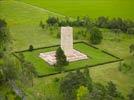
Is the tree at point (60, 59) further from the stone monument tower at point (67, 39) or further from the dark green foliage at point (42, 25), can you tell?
the dark green foliage at point (42, 25)

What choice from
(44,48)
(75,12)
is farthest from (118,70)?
(75,12)

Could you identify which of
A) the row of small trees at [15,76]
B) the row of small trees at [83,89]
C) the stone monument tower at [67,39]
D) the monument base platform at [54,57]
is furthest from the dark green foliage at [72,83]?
the stone monument tower at [67,39]

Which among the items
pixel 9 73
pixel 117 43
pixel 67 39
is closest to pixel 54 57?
pixel 67 39

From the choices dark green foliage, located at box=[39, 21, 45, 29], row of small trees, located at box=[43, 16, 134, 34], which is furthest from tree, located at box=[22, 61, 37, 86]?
dark green foliage, located at box=[39, 21, 45, 29]

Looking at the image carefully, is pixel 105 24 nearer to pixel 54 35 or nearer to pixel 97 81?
pixel 54 35

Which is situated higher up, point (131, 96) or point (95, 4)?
point (95, 4)

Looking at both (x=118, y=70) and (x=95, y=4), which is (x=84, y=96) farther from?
(x=95, y=4)

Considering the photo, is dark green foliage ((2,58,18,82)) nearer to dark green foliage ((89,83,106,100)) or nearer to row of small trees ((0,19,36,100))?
row of small trees ((0,19,36,100))
